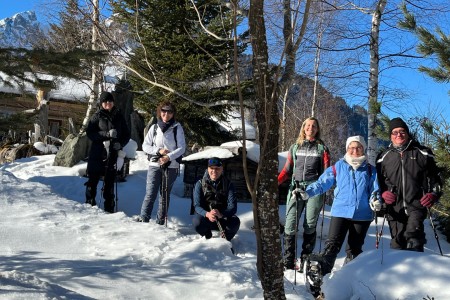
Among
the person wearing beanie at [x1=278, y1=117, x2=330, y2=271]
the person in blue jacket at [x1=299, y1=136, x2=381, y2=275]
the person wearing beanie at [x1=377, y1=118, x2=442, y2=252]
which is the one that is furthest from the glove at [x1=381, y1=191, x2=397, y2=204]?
the person wearing beanie at [x1=278, y1=117, x2=330, y2=271]

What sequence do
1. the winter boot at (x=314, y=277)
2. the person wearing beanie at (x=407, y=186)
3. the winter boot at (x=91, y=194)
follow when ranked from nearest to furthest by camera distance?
the winter boot at (x=314, y=277)
the person wearing beanie at (x=407, y=186)
the winter boot at (x=91, y=194)

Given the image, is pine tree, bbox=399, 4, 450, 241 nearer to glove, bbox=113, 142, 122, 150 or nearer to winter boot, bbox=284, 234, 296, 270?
winter boot, bbox=284, 234, 296, 270

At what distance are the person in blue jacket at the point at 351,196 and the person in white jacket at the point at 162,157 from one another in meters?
2.10

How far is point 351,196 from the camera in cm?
457

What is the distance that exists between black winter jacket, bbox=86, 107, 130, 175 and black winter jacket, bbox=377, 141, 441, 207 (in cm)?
375

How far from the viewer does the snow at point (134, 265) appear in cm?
296

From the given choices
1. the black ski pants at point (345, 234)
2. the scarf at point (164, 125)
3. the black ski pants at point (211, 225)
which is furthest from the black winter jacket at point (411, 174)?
the scarf at point (164, 125)

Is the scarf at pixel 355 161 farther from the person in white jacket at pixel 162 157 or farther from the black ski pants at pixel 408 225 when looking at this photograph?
the person in white jacket at pixel 162 157

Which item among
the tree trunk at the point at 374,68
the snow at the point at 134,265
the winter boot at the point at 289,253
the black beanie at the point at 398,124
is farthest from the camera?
the tree trunk at the point at 374,68

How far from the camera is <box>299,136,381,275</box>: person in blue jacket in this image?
4516 mm

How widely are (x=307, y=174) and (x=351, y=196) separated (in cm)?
84

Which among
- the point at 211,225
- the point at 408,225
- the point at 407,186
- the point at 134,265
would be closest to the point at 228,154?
the point at 211,225

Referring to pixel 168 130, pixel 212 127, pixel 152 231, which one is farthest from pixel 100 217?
pixel 212 127

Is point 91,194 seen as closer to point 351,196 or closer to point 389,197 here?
point 351,196
